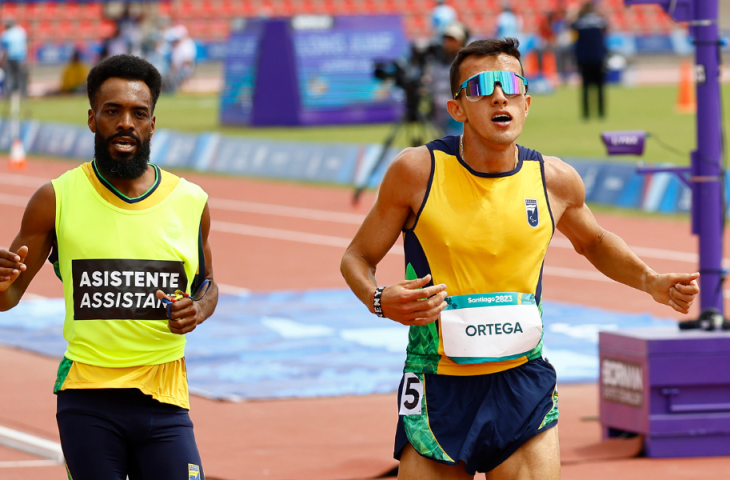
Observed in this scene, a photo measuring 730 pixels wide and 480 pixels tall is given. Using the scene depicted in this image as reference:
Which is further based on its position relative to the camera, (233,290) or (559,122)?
(559,122)

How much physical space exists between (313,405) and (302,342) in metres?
1.87

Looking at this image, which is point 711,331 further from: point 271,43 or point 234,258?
point 271,43

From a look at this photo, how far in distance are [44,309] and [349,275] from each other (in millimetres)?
7612

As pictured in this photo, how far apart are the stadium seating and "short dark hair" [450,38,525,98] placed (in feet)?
160

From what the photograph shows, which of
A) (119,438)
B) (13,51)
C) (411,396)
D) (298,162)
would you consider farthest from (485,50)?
(13,51)

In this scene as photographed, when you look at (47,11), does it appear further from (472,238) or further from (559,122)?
(472,238)

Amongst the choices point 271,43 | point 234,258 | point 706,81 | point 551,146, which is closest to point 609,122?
point 551,146

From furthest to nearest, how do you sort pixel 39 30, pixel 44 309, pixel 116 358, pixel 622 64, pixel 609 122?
pixel 39 30, pixel 622 64, pixel 609 122, pixel 44 309, pixel 116 358

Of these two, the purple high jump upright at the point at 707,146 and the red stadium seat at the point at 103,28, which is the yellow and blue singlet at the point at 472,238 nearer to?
the purple high jump upright at the point at 707,146

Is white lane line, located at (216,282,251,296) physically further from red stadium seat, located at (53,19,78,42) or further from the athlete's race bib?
red stadium seat, located at (53,19,78,42)

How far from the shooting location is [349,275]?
4.21 m

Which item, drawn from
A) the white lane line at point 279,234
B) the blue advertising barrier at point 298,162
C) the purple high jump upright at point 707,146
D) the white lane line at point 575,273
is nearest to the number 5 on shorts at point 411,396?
the purple high jump upright at point 707,146

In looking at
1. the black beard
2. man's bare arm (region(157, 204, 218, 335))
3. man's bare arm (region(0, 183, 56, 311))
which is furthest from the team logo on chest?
man's bare arm (region(0, 183, 56, 311))

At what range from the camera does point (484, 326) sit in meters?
4.13
